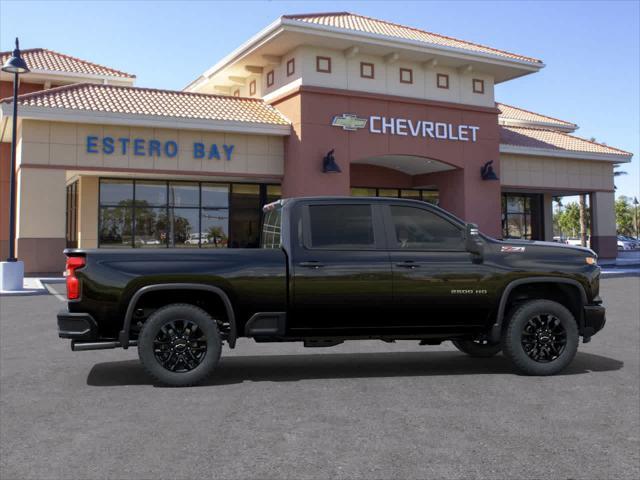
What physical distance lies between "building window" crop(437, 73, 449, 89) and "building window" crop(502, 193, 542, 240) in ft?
34.7

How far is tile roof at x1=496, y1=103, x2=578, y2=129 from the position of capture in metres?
39.1

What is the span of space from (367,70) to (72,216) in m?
15.2

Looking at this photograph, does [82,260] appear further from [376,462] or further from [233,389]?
[376,462]

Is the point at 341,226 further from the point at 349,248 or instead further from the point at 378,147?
the point at 378,147

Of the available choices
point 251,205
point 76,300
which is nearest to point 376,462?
point 76,300

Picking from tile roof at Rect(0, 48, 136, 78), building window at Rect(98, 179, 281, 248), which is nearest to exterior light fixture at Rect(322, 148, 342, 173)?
building window at Rect(98, 179, 281, 248)

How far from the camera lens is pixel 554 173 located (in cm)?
3266

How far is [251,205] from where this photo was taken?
28.1 metres

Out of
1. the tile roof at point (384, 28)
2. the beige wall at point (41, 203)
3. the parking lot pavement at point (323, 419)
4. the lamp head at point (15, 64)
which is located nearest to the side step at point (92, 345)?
the parking lot pavement at point (323, 419)

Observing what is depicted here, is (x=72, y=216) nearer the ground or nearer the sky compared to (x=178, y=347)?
nearer the sky

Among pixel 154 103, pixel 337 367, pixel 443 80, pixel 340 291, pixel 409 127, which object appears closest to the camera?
pixel 340 291

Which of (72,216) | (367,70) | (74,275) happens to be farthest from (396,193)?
(74,275)

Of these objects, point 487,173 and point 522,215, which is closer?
point 487,173

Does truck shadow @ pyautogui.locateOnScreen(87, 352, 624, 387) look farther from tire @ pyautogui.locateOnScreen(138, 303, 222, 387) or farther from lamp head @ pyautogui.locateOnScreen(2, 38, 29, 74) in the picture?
lamp head @ pyautogui.locateOnScreen(2, 38, 29, 74)
